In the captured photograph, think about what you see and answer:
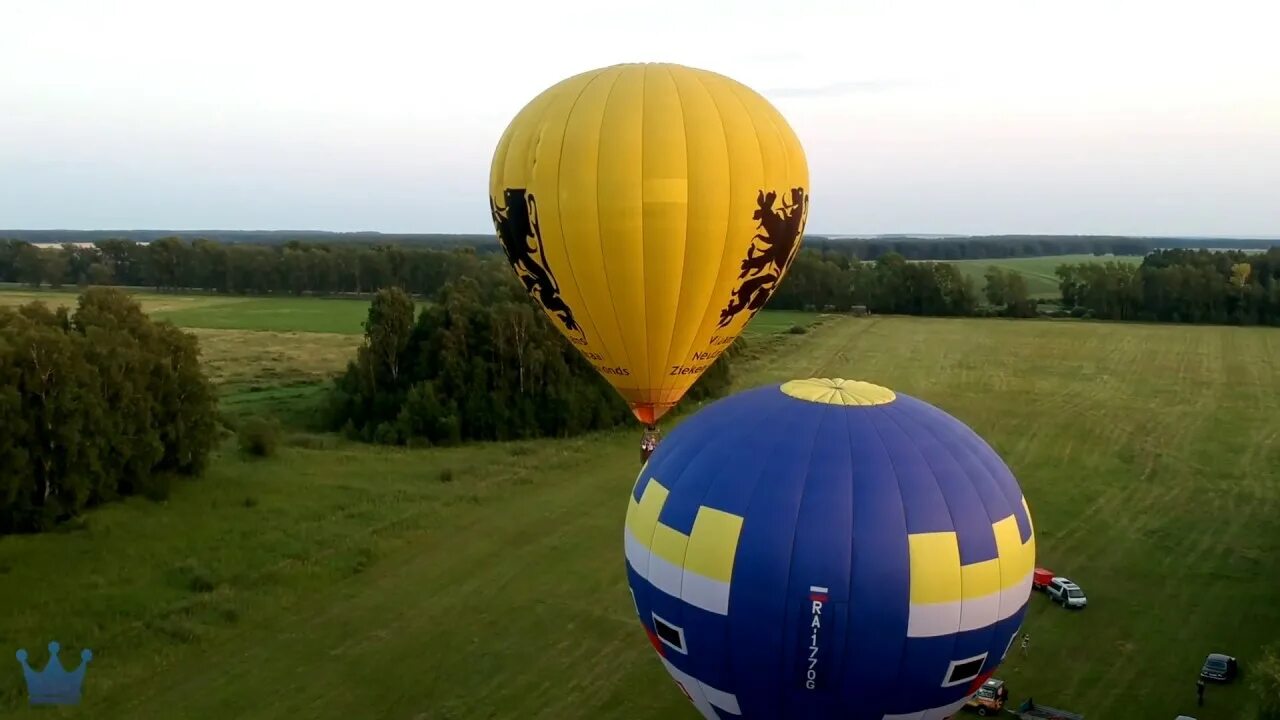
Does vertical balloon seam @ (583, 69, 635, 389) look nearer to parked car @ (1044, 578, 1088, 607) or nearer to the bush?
parked car @ (1044, 578, 1088, 607)

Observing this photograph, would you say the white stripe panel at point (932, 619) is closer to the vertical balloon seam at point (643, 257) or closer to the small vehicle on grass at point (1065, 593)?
the vertical balloon seam at point (643, 257)

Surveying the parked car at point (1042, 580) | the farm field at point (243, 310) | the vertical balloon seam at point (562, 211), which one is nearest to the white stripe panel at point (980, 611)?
the vertical balloon seam at point (562, 211)

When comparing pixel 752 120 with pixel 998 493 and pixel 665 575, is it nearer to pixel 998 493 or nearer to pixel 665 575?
pixel 998 493

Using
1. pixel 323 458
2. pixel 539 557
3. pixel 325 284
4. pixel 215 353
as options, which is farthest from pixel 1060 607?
pixel 325 284

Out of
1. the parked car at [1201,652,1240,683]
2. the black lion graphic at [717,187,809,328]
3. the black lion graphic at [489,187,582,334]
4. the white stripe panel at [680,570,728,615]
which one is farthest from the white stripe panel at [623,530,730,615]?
the parked car at [1201,652,1240,683]

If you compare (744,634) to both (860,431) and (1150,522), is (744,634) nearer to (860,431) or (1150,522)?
(860,431)

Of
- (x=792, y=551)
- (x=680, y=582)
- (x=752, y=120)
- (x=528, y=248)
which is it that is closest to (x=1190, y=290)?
(x=752, y=120)
